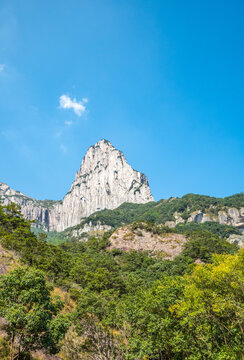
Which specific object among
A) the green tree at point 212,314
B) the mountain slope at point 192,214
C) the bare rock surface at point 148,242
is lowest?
the green tree at point 212,314

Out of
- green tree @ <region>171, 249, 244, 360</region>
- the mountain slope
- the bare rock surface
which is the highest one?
the mountain slope

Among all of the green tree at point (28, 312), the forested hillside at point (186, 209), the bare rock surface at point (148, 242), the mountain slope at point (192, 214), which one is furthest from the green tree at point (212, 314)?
the forested hillside at point (186, 209)

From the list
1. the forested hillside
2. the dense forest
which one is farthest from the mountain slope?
the dense forest

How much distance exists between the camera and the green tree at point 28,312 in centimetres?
1188

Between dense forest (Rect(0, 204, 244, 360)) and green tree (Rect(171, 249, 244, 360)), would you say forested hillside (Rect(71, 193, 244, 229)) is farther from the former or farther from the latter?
green tree (Rect(171, 249, 244, 360))

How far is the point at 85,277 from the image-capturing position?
135 ft

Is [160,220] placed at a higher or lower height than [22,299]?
higher

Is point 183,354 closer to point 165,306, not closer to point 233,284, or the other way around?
point 165,306

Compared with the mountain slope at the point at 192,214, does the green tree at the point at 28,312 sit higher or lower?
lower

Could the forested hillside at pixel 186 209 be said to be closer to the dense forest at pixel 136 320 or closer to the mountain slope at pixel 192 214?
the mountain slope at pixel 192 214

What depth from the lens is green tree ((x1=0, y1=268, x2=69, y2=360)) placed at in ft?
39.0

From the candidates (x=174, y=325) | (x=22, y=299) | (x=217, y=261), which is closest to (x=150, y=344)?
(x=174, y=325)

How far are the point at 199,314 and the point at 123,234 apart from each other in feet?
236

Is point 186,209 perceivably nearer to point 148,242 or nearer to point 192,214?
point 192,214
